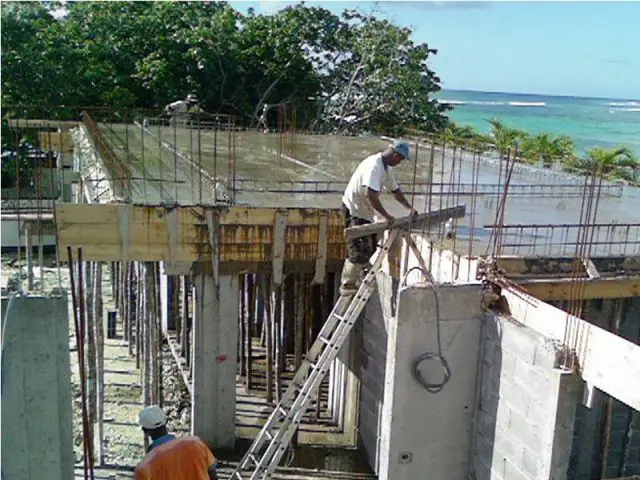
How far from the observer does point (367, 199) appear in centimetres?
811

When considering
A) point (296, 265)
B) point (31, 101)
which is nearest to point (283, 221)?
point (296, 265)

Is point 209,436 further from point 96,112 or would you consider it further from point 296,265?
point 96,112

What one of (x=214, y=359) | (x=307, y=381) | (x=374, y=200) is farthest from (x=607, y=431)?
(x=214, y=359)

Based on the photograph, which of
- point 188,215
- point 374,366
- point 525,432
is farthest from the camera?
point 374,366

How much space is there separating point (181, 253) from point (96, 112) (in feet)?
52.4

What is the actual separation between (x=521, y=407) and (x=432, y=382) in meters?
0.99

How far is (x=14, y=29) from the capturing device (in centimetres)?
2228

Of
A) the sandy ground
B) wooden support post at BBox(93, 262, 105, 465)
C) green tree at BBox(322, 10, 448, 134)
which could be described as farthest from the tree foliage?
wooden support post at BBox(93, 262, 105, 465)

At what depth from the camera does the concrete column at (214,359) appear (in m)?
10.0

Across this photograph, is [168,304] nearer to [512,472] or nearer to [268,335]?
[268,335]

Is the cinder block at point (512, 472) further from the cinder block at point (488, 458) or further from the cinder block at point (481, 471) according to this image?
the cinder block at point (481, 471)

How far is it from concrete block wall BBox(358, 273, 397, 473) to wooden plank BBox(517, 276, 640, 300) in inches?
73.4

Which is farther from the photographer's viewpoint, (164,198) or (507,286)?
(164,198)

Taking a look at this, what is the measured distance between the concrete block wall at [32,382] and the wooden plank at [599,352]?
4332 millimetres
